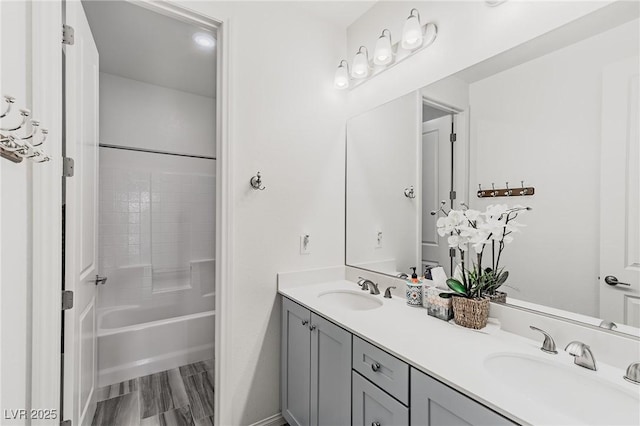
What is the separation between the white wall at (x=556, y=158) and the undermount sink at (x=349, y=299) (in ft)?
2.46

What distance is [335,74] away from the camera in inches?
78.2

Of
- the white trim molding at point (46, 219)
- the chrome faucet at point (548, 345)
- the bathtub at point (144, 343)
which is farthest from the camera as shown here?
the bathtub at point (144, 343)

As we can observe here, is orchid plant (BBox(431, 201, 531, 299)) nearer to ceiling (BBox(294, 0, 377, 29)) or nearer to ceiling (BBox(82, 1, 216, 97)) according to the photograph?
ceiling (BBox(294, 0, 377, 29))

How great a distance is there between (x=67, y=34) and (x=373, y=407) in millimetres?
2014

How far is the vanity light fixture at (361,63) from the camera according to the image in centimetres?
183

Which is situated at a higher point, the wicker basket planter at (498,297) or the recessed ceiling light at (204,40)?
the recessed ceiling light at (204,40)

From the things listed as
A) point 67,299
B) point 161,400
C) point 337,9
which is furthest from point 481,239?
point 161,400

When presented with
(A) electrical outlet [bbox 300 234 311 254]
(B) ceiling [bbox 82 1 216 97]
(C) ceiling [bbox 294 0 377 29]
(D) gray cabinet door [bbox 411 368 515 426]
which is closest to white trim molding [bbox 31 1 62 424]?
(B) ceiling [bbox 82 1 216 97]

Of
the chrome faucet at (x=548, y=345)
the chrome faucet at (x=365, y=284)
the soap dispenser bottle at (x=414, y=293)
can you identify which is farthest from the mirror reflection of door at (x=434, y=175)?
the chrome faucet at (x=548, y=345)

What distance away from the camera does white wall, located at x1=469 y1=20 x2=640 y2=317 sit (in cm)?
100

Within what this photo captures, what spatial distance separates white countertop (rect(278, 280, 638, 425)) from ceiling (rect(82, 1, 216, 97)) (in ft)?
5.98

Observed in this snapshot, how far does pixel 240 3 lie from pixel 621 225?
6.57 feet

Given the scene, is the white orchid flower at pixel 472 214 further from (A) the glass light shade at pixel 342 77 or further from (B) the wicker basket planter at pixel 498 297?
(A) the glass light shade at pixel 342 77

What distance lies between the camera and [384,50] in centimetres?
166
